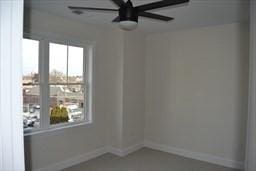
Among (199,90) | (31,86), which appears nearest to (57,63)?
(31,86)

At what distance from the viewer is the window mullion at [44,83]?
3.34 m

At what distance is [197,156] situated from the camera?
405 cm

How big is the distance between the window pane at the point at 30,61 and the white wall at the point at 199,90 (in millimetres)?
2511

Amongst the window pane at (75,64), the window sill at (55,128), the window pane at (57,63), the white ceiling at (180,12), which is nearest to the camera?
the white ceiling at (180,12)

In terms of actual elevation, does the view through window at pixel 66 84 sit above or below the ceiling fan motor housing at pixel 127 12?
below

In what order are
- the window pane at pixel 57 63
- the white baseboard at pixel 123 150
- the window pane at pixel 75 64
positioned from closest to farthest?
the window pane at pixel 57 63 → the window pane at pixel 75 64 → the white baseboard at pixel 123 150

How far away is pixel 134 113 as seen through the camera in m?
4.51

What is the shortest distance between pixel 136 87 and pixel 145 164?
1672mm

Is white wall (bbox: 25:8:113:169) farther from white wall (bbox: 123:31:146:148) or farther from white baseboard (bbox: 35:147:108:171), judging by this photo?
white wall (bbox: 123:31:146:148)

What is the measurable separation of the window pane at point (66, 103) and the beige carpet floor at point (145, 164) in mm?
907

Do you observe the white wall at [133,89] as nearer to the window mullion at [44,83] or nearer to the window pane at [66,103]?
the window pane at [66,103]

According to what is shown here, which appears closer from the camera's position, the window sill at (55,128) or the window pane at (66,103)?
the window sill at (55,128)

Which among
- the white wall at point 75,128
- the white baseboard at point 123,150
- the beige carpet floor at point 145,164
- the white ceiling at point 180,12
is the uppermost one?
the white ceiling at point 180,12

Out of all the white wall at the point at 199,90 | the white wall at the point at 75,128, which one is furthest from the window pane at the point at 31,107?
the white wall at the point at 199,90
